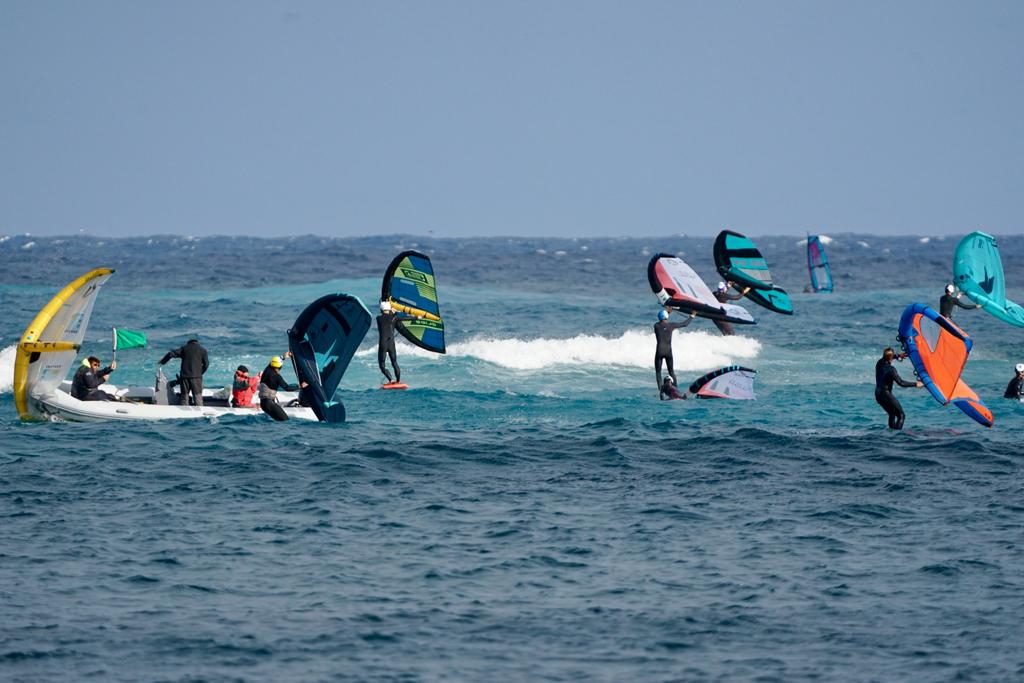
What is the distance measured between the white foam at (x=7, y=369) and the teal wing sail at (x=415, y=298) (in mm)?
8625

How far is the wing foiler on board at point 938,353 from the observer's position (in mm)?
21000

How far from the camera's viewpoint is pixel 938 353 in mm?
21516

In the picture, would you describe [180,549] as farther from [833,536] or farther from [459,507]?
[833,536]

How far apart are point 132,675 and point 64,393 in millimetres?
12734

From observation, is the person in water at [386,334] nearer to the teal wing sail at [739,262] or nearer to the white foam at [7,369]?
the teal wing sail at [739,262]

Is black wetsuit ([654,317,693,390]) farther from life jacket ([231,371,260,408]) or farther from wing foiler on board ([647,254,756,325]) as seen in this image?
life jacket ([231,371,260,408])

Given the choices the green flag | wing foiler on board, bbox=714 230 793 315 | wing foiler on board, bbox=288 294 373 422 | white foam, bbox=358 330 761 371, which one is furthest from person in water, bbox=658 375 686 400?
the green flag

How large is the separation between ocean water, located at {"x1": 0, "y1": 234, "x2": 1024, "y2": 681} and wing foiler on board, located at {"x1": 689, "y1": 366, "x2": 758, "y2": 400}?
14.7 inches

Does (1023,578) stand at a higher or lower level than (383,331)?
lower

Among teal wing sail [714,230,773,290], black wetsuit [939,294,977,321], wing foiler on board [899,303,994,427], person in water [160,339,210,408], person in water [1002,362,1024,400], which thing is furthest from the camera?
teal wing sail [714,230,773,290]

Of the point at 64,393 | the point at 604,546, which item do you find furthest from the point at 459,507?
the point at 64,393

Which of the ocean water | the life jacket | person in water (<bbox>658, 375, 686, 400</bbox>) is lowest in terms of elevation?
the ocean water

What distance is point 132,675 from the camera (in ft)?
35.0

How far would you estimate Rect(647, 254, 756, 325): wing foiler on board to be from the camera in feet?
90.5
